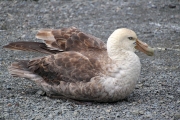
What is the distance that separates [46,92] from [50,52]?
69 centimetres

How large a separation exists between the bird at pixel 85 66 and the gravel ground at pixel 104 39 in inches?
8.0

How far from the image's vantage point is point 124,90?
7.48 m

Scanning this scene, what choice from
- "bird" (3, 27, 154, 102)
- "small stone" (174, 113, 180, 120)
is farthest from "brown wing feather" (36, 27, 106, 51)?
"small stone" (174, 113, 180, 120)

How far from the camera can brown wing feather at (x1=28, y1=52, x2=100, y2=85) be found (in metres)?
7.59

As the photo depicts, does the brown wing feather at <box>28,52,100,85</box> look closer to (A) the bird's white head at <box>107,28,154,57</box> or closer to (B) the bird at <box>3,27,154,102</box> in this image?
(B) the bird at <box>3,27,154,102</box>

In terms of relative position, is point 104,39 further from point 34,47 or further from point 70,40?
point 70,40

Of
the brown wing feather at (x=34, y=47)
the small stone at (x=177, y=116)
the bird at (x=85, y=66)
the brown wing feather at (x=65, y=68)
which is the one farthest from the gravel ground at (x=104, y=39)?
the brown wing feather at (x=34, y=47)

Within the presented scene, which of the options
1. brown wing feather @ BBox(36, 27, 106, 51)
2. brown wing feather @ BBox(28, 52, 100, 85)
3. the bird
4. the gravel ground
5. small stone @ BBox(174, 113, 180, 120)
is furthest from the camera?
brown wing feather @ BBox(36, 27, 106, 51)

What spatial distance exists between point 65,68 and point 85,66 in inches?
14.5

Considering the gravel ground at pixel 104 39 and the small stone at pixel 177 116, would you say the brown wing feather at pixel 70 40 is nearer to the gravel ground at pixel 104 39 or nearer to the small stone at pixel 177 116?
the gravel ground at pixel 104 39

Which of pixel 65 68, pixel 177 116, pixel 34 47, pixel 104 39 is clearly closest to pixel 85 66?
pixel 65 68

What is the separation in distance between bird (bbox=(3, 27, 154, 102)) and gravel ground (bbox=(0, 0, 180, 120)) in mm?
203

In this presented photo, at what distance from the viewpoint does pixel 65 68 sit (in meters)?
7.82

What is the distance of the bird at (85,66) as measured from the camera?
745 cm
